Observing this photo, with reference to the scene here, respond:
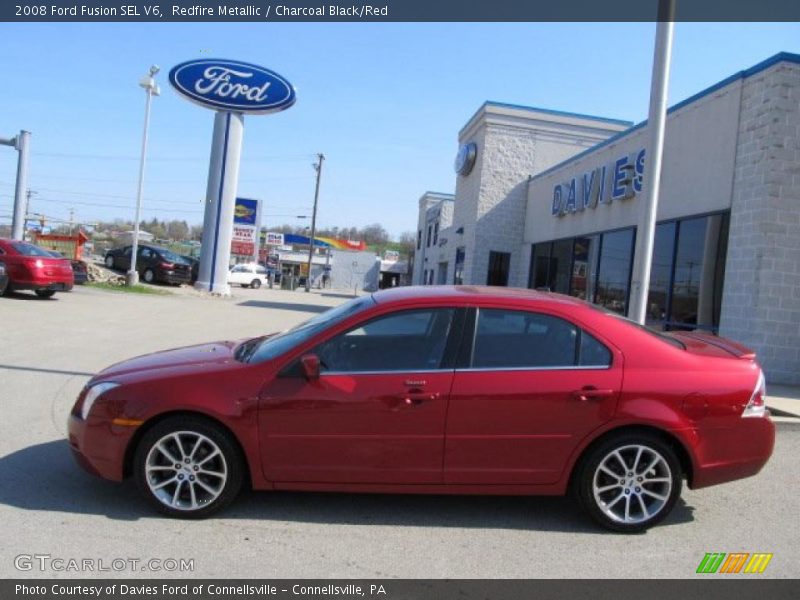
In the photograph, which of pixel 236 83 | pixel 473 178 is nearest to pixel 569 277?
pixel 473 178

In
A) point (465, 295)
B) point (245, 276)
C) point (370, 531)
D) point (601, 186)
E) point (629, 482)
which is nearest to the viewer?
point (370, 531)

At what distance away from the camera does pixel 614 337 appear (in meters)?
4.41

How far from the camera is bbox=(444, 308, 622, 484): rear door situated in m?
4.19

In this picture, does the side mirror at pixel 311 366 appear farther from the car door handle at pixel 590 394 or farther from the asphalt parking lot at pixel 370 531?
the car door handle at pixel 590 394

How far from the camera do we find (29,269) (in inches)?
656

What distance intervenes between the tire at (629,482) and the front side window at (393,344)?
47.8 inches

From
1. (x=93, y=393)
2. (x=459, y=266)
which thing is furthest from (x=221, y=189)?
(x=93, y=393)

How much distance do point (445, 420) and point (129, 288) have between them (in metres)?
22.3

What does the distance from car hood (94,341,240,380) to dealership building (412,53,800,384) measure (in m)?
8.47

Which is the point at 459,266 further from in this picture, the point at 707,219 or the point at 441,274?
the point at 707,219

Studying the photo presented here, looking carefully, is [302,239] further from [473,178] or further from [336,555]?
[336,555]

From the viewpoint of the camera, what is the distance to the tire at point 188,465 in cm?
419

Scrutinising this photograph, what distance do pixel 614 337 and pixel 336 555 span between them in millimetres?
2248

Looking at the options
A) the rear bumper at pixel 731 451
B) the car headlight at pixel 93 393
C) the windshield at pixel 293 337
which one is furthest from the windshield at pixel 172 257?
the rear bumper at pixel 731 451
